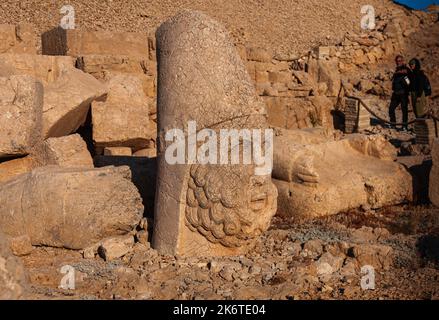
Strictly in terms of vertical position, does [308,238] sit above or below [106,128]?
below

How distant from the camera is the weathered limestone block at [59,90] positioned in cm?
589

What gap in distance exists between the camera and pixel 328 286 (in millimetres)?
3791

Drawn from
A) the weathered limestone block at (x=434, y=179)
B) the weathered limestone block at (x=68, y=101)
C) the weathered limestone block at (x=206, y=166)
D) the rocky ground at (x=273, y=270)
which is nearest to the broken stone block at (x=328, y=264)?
the rocky ground at (x=273, y=270)

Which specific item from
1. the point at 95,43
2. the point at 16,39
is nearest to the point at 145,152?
the point at 95,43

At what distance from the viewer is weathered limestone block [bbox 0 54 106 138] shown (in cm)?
589

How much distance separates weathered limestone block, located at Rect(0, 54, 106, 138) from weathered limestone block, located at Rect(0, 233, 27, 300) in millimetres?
2747

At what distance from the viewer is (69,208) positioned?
454cm

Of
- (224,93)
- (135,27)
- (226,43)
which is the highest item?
(135,27)

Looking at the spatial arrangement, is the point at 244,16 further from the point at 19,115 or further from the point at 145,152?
the point at 19,115

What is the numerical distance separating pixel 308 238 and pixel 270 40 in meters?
14.7

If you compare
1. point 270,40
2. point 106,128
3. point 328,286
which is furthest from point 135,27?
point 328,286

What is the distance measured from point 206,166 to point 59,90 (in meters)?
2.68

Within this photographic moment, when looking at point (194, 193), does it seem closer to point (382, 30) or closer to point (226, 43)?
point (226, 43)

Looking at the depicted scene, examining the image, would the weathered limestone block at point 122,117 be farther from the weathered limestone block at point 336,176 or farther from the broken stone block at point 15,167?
the weathered limestone block at point 336,176
